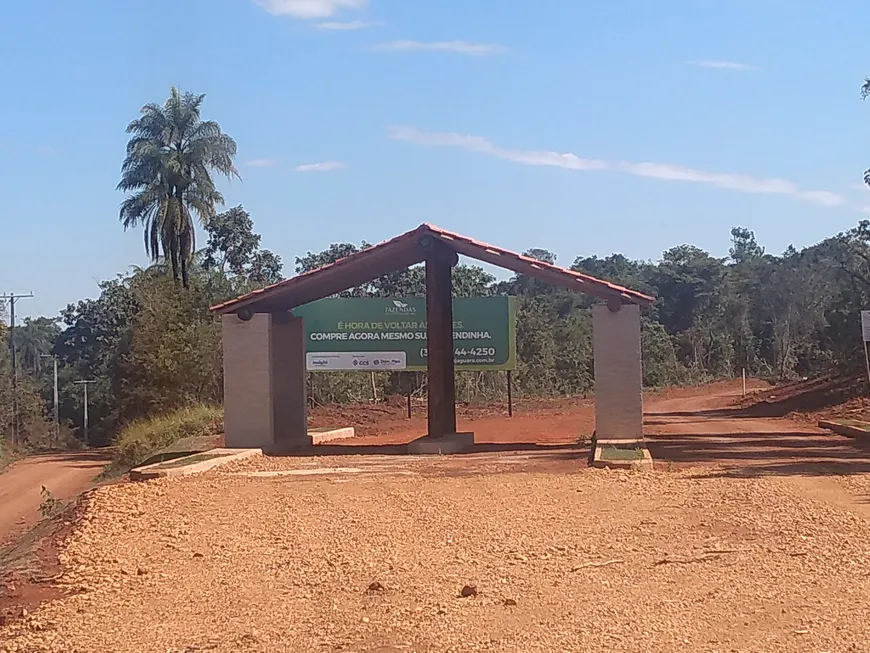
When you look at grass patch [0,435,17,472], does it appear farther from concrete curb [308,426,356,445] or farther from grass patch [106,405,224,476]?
concrete curb [308,426,356,445]

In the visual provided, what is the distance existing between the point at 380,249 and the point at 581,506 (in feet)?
30.5

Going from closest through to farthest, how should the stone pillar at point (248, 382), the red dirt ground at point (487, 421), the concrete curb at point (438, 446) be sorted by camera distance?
the concrete curb at point (438, 446), the stone pillar at point (248, 382), the red dirt ground at point (487, 421)

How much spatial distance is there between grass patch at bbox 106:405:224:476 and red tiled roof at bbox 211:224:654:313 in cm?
768

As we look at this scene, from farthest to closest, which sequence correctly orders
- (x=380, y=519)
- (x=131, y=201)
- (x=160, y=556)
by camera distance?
(x=131, y=201)
(x=380, y=519)
(x=160, y=556)

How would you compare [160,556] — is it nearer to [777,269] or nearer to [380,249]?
[380,249]

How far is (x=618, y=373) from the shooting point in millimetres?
19578

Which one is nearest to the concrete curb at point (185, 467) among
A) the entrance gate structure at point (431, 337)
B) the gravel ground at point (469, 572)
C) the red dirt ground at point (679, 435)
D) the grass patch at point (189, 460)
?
the grass patch at point (189, 460)

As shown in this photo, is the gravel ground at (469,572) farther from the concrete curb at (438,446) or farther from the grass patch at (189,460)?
the concrete curb at (438,446)

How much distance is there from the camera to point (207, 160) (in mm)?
42000

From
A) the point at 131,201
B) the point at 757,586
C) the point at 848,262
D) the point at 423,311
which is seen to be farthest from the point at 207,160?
the point at 757,586

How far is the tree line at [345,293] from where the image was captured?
3775 cm

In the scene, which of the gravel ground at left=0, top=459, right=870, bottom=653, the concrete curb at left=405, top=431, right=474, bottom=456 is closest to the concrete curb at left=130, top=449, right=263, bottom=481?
the gravel ground at left=0, top=459, right=870, bottom=653

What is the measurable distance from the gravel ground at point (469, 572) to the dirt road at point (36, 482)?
11.2 m

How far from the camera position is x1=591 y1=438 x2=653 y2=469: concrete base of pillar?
15609 mm
